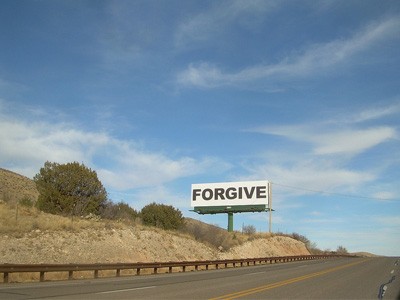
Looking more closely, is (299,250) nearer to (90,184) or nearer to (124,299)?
(90,184)

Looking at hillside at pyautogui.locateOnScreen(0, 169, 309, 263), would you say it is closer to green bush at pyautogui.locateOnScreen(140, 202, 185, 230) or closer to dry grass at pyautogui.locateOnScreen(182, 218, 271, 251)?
dry grass at pyautogui.locateOnScreen(182, 218, 271, 251)

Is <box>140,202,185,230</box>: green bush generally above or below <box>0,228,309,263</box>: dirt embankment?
above

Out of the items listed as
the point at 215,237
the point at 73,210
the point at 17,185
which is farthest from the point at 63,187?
the point at 17,185

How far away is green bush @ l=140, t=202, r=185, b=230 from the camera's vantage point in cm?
5419

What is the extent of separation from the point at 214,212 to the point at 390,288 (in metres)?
49.2

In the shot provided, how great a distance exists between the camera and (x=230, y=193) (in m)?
64.5

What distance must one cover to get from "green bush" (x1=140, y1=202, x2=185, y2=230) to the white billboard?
9.97 metres

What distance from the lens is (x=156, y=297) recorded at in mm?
13125

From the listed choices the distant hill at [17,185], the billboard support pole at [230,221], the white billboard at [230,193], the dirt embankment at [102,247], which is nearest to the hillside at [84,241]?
the dirt embankment at [102,247]

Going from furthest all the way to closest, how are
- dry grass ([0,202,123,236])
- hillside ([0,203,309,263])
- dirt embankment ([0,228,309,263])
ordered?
dry grass ([0,202,123,236]) < hillside ([0,203,309,263]) < dirt embankment ([0,228,309,263])

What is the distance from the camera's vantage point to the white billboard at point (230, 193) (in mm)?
63312

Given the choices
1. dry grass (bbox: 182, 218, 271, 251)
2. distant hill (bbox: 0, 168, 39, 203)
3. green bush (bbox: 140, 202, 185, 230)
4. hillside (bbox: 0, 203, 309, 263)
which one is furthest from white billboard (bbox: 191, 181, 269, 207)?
distant hill (bbox: 0, 168, 39, 203)

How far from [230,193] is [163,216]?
13580 mm

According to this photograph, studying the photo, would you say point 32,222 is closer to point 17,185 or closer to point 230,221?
point 230,221
